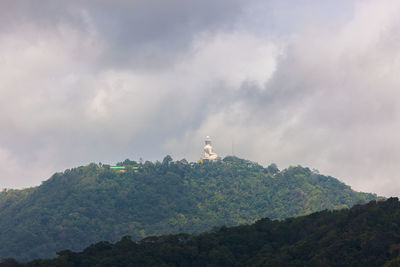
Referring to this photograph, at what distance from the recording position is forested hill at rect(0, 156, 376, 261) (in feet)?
524

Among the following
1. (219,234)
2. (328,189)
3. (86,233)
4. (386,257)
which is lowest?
(386,257)

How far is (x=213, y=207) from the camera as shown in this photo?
176875mm

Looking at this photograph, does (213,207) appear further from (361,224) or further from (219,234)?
(361,224)

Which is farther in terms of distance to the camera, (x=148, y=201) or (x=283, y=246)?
(x=148, y=201)

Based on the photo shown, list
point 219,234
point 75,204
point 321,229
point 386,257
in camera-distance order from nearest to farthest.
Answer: point 386,257 < point 321,229 < point 219,234 < point 75,204

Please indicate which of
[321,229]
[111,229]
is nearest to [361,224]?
[321,229]

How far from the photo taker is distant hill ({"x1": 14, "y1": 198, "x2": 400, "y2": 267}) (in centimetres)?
7444

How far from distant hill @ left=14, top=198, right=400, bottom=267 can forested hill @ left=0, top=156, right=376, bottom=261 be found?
70273 mm

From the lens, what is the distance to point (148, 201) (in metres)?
175

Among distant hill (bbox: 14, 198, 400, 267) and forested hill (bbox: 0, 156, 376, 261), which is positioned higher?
forested hill (bbox: 0, 156, 376, 261)

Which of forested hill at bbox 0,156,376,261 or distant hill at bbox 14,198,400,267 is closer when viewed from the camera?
distant hill at bbox 14,198,400,267

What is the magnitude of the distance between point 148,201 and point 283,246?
304ft

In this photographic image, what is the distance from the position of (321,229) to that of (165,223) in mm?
84096

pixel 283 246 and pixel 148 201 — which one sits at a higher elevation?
pixel 148 201
